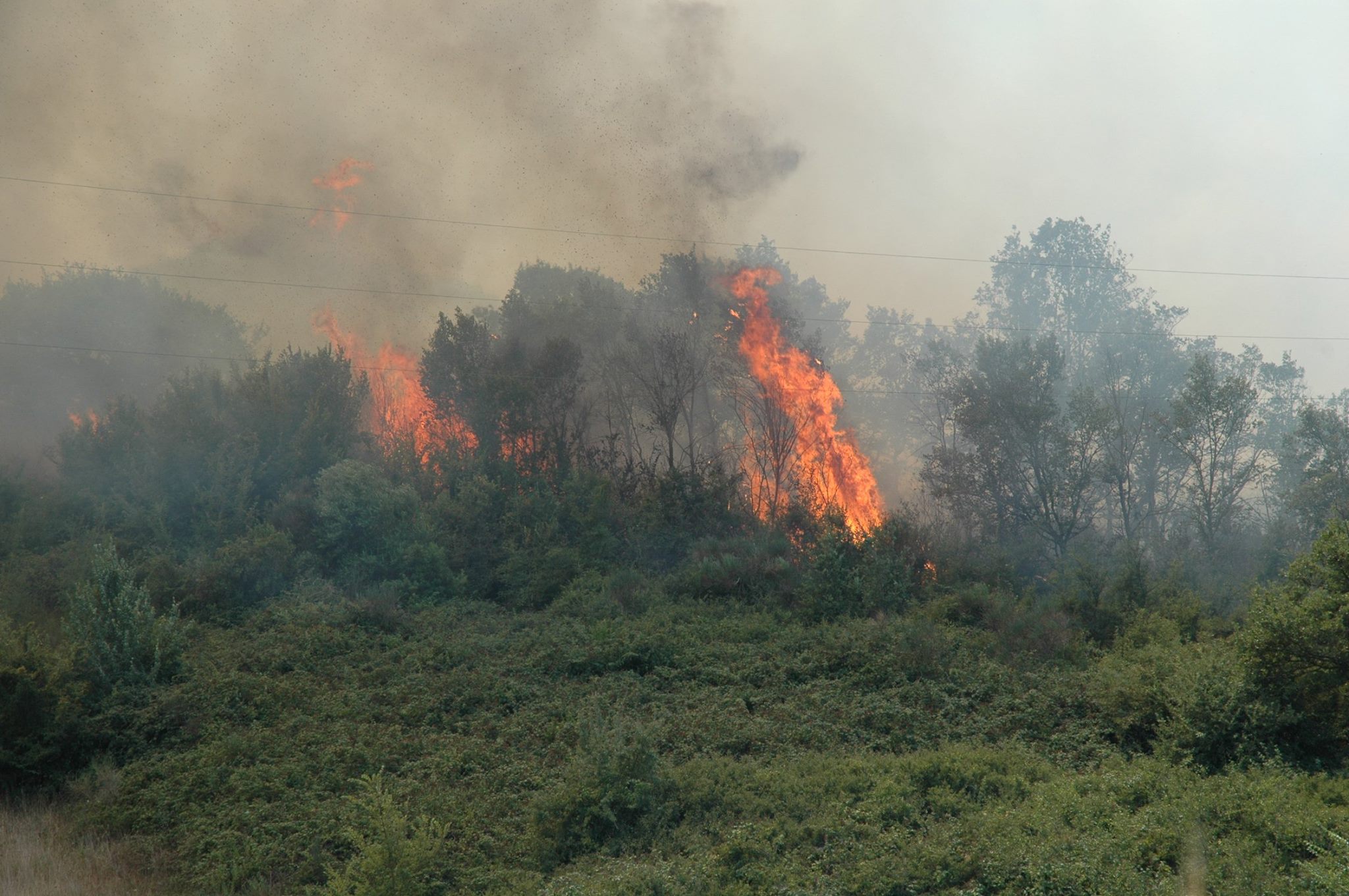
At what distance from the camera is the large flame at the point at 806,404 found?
3409 centimetres

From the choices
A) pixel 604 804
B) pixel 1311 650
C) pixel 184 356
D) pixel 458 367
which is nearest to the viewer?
pixel 604 804

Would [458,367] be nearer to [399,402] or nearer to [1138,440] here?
[399,402]

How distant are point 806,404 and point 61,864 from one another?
90.9 feet

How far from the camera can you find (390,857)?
10.4m

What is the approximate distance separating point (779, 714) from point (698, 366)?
23.5m

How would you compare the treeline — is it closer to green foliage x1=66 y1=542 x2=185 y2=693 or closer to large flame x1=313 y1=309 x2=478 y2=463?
green foliage x1=66 y1=542 x2=185 y2=693

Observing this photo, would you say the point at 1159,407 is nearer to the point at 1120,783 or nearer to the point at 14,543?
the point at 1120,783

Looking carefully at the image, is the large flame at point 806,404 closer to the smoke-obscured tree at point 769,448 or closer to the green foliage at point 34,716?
the smoke-obscured tree at point 769,448

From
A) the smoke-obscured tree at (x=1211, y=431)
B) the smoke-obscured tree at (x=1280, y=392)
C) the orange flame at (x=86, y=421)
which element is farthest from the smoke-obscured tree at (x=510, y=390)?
the smoke-obscured tree at (x=1280, y=392)

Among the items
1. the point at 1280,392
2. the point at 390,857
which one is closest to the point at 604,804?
the point at 390,857

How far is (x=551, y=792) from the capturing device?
13.2 m

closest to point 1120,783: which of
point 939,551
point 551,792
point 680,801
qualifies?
point 680,801

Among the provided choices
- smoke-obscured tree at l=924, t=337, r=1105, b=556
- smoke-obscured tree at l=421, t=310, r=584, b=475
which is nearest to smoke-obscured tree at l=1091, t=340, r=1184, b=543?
smoke-obscured tree at l=924, t=337, r=1105, b=556

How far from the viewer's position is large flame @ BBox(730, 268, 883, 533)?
34094mm
